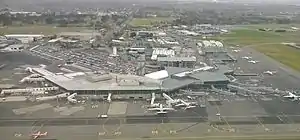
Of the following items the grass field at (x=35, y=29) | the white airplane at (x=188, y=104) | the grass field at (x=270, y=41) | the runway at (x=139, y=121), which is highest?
the grass field at (x=35, y=29)

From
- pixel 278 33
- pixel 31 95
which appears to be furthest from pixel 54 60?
pixel 278 33

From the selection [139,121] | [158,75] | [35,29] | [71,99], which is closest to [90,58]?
[158,75]

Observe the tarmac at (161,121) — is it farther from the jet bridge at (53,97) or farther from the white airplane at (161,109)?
the jet bridge at (53,97)

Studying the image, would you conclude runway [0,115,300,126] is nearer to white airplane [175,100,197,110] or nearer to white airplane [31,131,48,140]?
white airplane [31,131,48,140]

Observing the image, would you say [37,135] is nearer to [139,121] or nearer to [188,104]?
[139,121]

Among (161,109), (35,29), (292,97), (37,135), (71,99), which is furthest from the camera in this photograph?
(35,29)

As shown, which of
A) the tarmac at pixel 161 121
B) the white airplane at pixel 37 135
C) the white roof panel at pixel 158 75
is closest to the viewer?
the white airplane at pixel 37 135

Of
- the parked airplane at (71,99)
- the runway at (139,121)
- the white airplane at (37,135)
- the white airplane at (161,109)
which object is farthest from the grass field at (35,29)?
the white airplane at (37,135)

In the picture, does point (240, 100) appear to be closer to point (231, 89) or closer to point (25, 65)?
point (231, 89)
